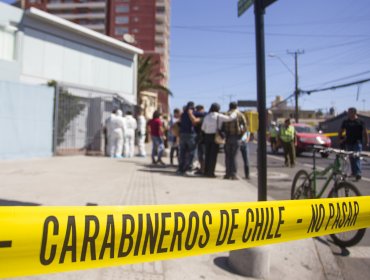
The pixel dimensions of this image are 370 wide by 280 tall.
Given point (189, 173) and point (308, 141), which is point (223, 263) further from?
point (308, 141)

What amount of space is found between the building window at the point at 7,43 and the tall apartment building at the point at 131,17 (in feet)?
162

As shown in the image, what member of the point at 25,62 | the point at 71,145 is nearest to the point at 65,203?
the point at 71,145

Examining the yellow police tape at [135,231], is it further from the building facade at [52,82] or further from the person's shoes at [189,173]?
the building facade at [52,82]

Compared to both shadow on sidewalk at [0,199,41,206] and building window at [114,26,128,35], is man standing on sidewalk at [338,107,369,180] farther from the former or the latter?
building window at [114,26,128,35]

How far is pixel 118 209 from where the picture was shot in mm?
1830

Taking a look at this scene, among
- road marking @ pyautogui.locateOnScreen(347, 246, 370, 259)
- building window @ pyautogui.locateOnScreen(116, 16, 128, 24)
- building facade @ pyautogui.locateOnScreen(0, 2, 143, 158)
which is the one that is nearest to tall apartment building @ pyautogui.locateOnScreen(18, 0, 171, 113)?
building window @ pyautogui.locateOnScreen(116, 16, 128, 24)

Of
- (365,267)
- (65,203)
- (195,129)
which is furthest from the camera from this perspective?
(195,129)

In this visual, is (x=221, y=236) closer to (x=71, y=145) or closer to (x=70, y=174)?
(x=70, y=174)

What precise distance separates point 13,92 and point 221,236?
1109 centimetres

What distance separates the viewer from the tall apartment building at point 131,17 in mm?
68500

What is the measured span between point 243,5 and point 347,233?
2.78 m

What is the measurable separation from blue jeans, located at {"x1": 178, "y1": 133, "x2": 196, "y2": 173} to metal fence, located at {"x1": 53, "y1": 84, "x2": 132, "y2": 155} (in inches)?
245

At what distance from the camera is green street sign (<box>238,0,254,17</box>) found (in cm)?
353

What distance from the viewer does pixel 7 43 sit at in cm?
1308
